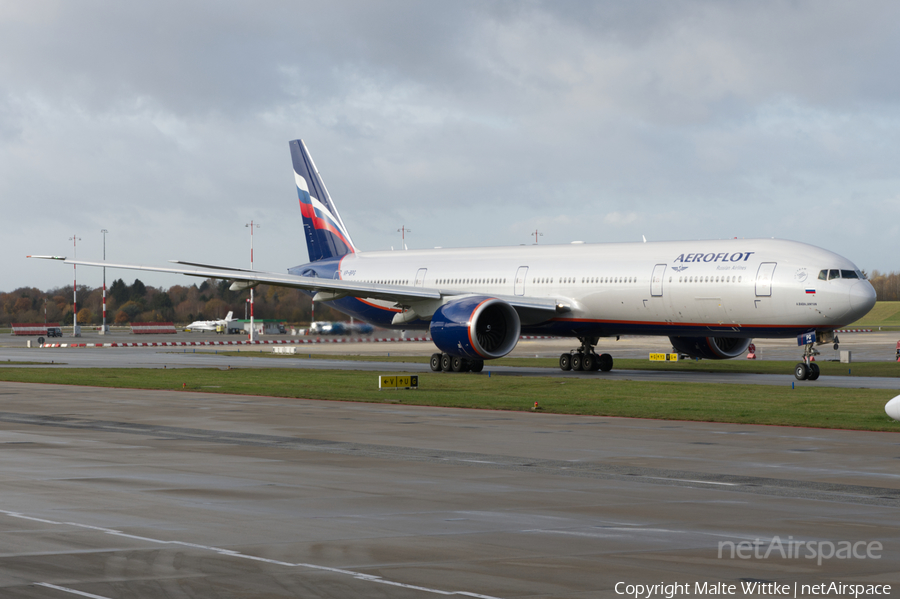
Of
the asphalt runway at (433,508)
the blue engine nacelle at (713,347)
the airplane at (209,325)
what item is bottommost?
the asphalt runway at (433,508)

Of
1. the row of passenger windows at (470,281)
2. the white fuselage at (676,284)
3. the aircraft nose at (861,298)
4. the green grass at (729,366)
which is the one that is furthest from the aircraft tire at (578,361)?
the aircraft nose at (861,298)

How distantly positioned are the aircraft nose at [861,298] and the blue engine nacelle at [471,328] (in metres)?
11.2

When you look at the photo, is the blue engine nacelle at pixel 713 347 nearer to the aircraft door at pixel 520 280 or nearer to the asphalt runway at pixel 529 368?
the asphalt runway at pixel 529 368

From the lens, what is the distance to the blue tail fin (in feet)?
161

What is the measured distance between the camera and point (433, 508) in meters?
11.5

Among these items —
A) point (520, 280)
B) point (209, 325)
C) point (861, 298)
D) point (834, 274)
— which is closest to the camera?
point (861, 298)

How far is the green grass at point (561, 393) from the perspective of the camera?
2270 centimetres

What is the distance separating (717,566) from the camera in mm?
8578

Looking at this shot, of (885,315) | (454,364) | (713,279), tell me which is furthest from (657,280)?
(885,315)

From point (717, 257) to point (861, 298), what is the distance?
490 cm

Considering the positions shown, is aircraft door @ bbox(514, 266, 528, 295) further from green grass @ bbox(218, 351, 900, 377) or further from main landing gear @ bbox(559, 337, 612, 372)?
green grass @ bbox(218, 351, 900, 377)

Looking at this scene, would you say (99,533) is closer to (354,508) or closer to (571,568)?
(354,508)

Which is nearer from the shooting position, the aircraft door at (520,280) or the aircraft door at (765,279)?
the aircraft door at (765,279)

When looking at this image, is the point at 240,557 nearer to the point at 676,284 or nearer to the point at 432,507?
the point at 432,507
